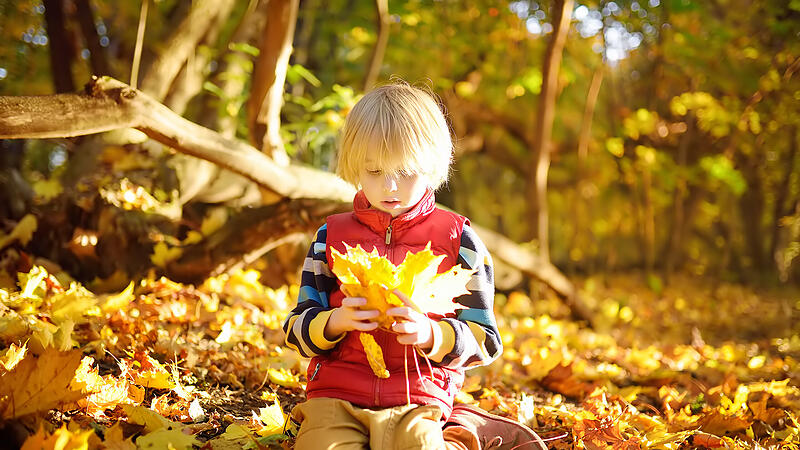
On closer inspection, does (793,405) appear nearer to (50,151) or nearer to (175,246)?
(175,246)

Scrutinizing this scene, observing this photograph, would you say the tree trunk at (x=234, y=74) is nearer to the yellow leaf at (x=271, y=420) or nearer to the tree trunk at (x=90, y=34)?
the tree trunk at (x=90, y=34)

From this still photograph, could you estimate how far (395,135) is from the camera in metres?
1.67

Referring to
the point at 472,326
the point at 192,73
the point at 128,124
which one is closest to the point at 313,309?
the point at 472,326

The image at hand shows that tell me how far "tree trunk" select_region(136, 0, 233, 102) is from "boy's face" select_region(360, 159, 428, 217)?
8.51 ft

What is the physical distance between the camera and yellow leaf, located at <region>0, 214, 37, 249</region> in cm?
301

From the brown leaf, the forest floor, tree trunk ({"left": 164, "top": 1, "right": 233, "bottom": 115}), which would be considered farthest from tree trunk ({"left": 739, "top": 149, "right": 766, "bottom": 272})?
tree trunk ({"left": 164, "top": 1, "right": 233, "bottom": 115})

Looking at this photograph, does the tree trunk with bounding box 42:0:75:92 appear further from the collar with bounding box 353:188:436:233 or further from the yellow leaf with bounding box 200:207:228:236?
the collar with bounding box 353:188:436:233

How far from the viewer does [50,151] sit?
6555 mm

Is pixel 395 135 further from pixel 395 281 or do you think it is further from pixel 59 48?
pixel 59 48

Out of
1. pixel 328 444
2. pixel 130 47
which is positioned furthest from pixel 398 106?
pixel 130 47

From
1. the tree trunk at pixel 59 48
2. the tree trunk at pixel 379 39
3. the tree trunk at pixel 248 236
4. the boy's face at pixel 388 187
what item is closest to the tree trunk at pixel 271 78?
the tree trunk at pixel 248 236

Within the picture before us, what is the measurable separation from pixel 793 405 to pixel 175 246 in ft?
9.99

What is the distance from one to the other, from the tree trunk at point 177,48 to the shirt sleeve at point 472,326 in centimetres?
274

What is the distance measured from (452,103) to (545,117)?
180 cm
